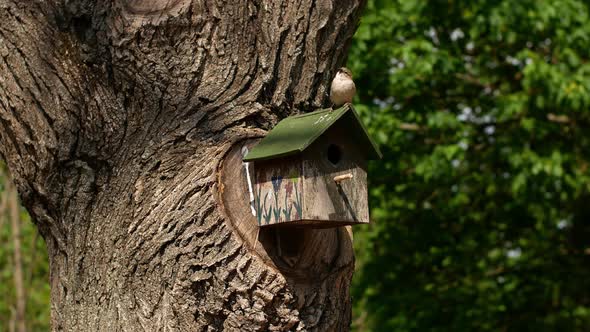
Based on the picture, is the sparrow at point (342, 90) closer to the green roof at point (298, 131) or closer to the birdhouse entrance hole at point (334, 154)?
the green roof at point (298, 131)

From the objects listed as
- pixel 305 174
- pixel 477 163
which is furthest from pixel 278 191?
pixel 477 163

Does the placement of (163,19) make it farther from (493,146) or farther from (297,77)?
(493,146)

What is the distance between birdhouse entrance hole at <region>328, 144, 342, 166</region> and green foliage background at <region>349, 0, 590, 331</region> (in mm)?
3554

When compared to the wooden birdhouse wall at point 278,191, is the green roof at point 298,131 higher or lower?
higher

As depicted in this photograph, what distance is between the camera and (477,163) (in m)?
7.92

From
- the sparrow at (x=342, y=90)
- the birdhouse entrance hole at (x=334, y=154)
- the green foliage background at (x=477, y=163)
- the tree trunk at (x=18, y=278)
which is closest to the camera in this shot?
the sparrow at (x=342, y=90)

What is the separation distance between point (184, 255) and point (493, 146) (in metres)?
5.35

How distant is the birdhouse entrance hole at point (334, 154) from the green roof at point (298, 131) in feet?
0.29

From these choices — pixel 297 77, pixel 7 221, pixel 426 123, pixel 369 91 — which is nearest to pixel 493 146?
pixel 426 123

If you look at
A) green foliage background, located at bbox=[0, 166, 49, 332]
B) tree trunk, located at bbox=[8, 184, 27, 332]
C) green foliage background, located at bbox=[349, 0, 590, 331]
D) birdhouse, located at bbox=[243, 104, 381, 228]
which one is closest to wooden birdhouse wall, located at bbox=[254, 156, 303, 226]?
birdhouse, located at bbox=[243, 104, 381, 228]

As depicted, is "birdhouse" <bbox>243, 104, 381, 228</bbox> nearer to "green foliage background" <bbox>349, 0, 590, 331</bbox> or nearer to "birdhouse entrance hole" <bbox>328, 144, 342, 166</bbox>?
"birdhouse entrance hole" <bbox>328, 144, 342, 166</bbox>

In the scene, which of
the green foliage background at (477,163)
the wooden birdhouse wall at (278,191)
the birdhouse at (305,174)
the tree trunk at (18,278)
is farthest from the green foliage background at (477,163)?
the wooden birdhouse wall at (278,191)

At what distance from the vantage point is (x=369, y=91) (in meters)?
7.20

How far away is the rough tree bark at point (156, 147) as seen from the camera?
2891 mm
